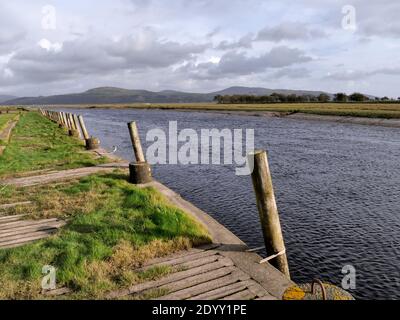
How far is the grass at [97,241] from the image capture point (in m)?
6.70

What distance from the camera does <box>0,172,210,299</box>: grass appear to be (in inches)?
Answer: 264

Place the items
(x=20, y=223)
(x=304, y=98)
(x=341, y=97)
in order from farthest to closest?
(x=304, y=98) < (x=341, y=97) < (x=20, y=223)

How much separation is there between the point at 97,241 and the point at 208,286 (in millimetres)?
3087

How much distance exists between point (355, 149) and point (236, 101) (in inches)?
6300

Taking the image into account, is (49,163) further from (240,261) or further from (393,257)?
(393,257)

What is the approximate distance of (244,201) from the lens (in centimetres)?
1488

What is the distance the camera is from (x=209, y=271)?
7098 mm

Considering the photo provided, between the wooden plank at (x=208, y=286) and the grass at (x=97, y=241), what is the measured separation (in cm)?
76

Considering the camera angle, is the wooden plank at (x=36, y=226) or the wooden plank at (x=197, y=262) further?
the wooden plank at (x=36, y=226)

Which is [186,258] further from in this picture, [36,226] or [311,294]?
[36,226]

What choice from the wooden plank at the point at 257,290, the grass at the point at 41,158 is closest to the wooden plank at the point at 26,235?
the wooden plank at the point at 257,290

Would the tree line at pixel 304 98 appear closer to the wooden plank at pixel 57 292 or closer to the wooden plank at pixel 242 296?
the wooden plank at pixel 242 296

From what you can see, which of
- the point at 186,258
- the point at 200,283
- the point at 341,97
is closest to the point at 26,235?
the point at 186,258
